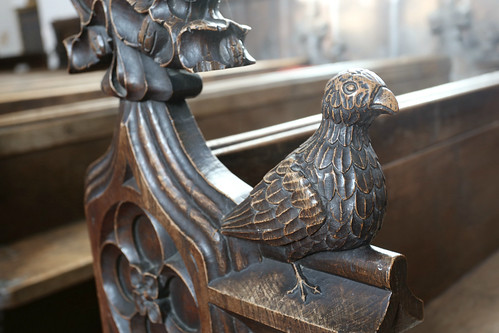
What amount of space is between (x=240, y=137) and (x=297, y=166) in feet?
1.43

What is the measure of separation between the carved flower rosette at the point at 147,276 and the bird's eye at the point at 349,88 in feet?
1.18

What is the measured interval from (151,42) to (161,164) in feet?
0.59

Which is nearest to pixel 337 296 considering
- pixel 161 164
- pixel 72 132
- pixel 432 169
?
pixel 161 164

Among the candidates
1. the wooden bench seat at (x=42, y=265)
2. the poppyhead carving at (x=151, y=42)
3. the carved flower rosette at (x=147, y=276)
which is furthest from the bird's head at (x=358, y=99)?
the wooden bench seat at (x=42, y=265)

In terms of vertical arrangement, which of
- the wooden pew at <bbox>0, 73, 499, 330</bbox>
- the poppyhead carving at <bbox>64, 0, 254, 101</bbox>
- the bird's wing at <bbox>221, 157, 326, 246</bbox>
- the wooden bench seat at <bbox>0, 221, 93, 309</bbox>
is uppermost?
the poppyhead carving at <bbox>64, 0, 254, 101</bbox>

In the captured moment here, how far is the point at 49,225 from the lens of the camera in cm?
202

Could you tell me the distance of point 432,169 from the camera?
1493 mm

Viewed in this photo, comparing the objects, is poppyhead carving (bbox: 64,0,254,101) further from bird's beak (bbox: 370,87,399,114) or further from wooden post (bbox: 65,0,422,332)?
bird's beak (bbox: 370,87,399,114)

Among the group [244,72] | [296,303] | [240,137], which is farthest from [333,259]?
[244,72]

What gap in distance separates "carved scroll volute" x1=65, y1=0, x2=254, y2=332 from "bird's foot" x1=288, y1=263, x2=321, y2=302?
0.11 metres

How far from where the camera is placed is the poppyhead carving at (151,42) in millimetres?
793

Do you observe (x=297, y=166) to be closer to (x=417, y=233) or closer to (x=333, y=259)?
(x=333, y=259)

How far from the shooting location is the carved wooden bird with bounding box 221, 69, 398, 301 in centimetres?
69

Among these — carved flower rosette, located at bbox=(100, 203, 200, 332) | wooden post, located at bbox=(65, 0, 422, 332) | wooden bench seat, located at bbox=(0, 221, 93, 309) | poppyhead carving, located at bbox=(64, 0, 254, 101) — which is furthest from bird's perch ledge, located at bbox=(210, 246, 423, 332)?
wooden bench seat, located at bbox=(0, 221, 93, 309)
